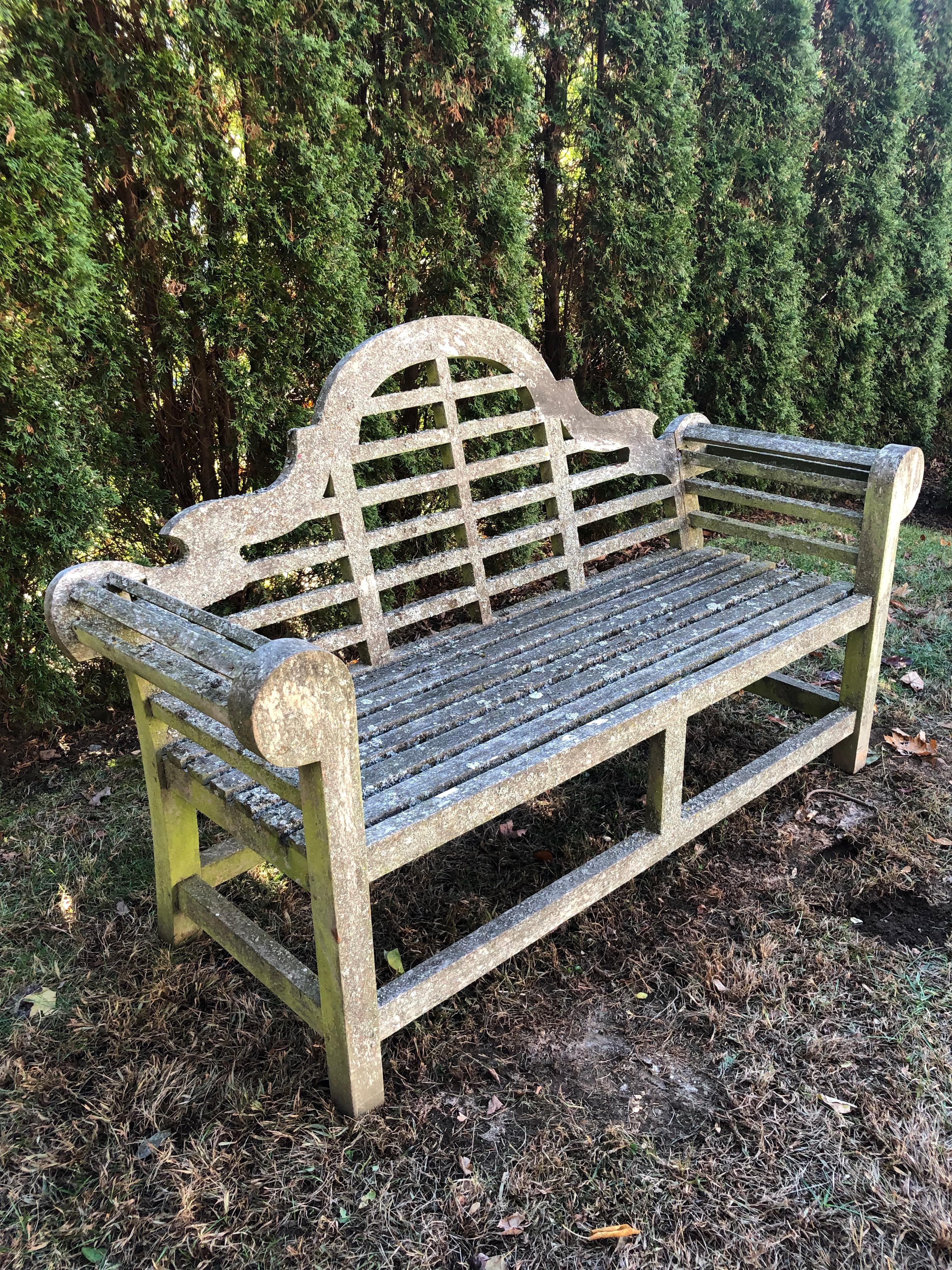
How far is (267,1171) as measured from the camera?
1.79 m

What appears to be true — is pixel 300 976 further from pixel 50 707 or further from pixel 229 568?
pixel 50 707

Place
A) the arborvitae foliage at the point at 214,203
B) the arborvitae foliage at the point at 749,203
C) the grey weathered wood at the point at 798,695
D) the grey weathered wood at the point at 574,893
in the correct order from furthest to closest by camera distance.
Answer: the arborvitae foliage at the point at 749,203
the grey weathered wood at the point at 798,695
the arborvitae foliage at the point at 214,203
the grey weathered wood at the point at 574,893

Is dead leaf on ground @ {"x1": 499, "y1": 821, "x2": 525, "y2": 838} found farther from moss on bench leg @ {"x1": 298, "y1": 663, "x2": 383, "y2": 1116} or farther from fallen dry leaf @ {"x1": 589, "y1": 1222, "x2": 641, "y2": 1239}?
fallen dry leaf @ {"x1": 589, "y1": 1222, "x2": 641, "y2": 1239}

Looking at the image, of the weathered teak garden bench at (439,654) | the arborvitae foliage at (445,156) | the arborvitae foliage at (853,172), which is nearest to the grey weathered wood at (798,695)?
the weathered teak garden bench at (439,654)

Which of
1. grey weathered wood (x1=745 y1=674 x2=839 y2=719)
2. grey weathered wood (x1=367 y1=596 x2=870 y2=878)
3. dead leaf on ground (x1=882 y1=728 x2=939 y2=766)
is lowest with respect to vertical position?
dead leaf on ground (x1=882 y1=728 x2=939 y2=766)

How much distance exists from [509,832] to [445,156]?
8.09 feet

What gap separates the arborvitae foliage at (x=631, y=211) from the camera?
3.96 m

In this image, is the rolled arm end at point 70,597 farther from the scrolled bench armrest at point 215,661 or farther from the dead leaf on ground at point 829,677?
the dead leaf on ground at point 829,677

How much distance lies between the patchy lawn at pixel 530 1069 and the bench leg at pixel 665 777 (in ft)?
1.02

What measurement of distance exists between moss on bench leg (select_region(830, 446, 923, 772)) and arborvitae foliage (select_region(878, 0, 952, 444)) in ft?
12.1

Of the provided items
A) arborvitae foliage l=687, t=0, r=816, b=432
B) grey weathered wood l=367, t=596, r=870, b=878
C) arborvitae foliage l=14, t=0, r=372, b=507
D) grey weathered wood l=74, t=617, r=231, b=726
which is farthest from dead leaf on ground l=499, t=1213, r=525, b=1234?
arborvitae foliage l=687, t=0, r=816, b=432

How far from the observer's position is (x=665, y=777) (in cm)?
236

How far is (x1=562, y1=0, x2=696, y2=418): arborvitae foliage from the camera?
3.96m

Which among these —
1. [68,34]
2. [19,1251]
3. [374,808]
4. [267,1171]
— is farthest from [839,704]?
[68,34]
